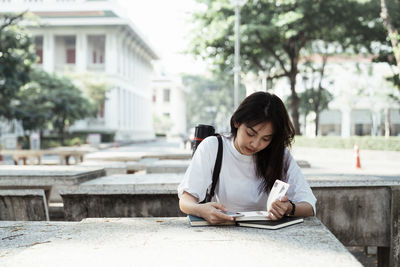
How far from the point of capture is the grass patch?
1984 cm

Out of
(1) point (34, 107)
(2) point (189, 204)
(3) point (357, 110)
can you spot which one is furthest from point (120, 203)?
(3) point (357, 110)

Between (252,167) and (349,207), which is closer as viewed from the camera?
(252,167)

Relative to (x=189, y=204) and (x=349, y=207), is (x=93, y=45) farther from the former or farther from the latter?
(x=189, y=204)

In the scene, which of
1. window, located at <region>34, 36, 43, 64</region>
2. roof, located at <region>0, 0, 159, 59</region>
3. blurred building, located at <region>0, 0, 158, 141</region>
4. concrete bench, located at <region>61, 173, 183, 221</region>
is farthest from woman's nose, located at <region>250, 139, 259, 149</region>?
window, located at <region>34, 36, 43, 64</region>

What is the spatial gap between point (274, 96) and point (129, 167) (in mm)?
6507

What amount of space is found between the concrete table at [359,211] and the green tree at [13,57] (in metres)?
16.4

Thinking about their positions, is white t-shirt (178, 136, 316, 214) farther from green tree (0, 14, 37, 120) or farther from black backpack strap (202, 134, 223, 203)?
green tree (0, 14, 37, 120)

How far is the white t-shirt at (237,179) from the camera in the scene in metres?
2.91

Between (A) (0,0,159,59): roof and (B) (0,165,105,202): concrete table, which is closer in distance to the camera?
(B) (0,165,105,202): concrete table

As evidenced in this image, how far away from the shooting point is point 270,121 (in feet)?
9.13

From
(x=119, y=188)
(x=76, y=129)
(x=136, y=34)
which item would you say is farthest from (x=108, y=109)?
(x=119, y=188)

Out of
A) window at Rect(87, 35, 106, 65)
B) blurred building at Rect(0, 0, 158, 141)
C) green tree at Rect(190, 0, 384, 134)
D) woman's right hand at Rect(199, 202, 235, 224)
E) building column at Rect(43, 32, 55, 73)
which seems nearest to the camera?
woman's right hand at Rect(199, 202, 235, 224)

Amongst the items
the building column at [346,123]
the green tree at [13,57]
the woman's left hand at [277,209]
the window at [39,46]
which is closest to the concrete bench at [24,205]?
the woman's left hand at [277,209]

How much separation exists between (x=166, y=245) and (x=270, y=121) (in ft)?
3.35
